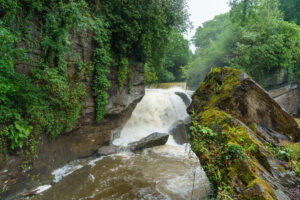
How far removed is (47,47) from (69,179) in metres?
4.20

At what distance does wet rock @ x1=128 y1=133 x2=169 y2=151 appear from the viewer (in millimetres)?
8141

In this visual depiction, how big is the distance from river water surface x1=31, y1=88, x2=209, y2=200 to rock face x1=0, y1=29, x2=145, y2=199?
469 millimetres

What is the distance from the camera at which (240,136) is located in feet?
10.2

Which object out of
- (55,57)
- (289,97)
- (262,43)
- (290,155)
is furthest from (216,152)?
(289,97)

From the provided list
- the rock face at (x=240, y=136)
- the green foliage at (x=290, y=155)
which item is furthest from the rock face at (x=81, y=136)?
the green foliage at (x=290, y=155)

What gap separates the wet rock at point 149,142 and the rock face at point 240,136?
3687mm

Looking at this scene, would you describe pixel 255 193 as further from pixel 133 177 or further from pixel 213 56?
pixel 213 56

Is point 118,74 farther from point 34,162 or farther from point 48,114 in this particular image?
point 34,162

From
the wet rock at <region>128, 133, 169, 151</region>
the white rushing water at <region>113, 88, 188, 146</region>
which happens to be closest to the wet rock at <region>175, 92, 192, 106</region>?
the white rushing water at <region>113, 88, 188, 146</region>

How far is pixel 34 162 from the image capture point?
189 inches

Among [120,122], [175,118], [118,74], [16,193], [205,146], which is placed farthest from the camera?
[175,118]

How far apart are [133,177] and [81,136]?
115 inches

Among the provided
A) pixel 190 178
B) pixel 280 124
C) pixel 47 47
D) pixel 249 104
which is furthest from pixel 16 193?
pixel 280 124

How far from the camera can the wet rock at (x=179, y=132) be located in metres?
9.99
